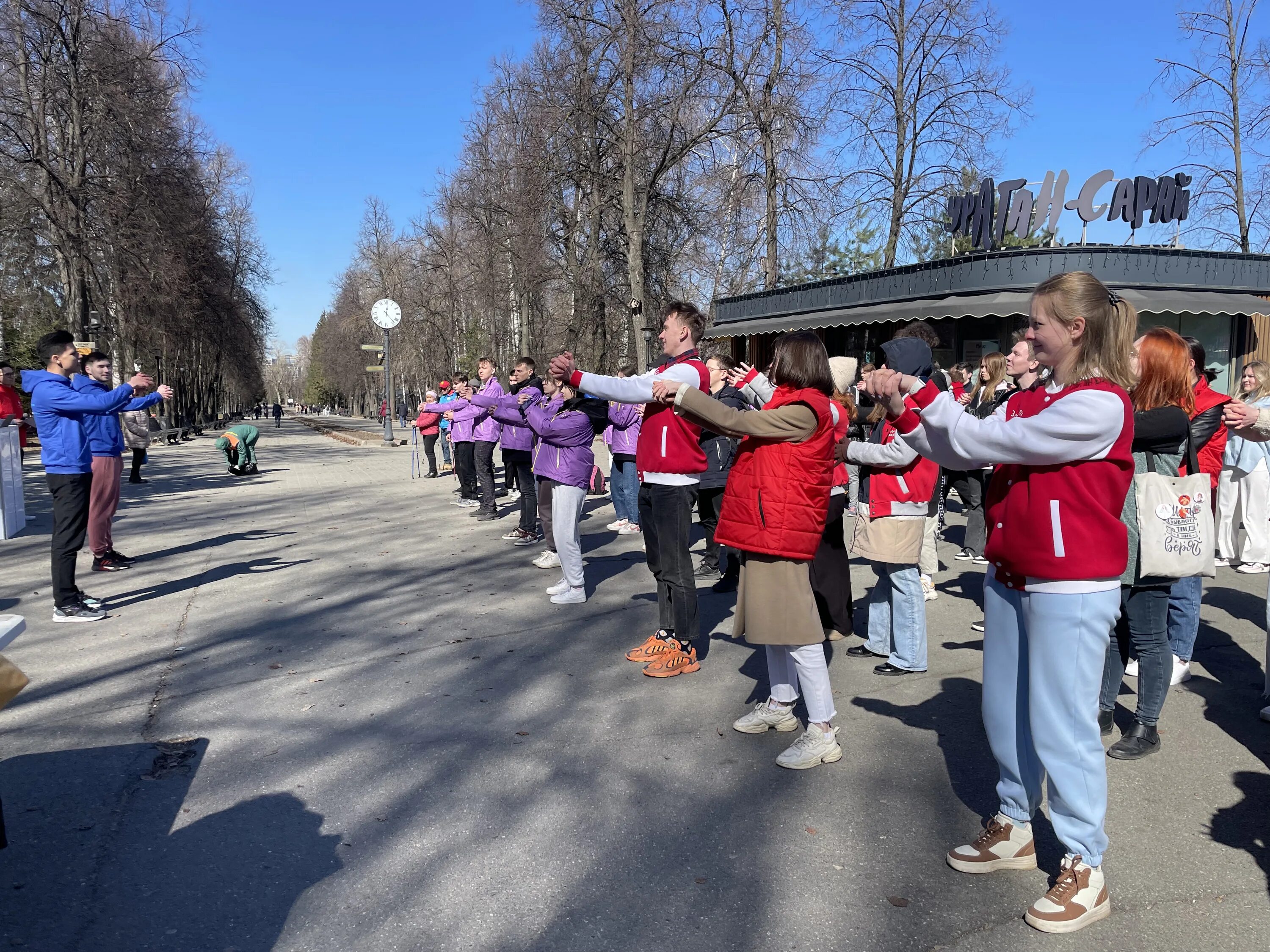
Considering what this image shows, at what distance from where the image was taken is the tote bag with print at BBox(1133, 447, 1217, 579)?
4062 millimetres

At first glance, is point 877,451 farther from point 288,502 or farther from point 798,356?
point 288,502

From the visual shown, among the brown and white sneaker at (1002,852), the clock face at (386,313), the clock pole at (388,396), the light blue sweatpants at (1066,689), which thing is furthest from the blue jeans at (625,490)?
the clock pole at (388,396)

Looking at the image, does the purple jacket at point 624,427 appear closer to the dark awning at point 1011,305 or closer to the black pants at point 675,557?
the black pants at point 675,557

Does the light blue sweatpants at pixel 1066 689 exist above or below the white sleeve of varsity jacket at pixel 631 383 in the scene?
below

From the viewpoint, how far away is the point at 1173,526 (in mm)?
4086

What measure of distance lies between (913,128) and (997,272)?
27.8 feet

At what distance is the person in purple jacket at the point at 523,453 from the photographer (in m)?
9.65

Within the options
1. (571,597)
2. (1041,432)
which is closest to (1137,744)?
(1041,432)

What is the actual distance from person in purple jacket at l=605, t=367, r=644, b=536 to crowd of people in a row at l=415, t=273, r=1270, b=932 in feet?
7.49

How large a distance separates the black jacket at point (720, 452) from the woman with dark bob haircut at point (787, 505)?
3.66 m

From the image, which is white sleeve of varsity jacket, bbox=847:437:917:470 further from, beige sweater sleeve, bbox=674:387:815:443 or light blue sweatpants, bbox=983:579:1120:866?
light blue sweatpants, bbox=983:579:1120:866

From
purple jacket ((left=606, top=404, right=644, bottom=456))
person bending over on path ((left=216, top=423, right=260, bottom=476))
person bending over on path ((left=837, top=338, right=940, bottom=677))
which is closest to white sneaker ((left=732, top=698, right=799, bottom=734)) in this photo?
person bending over on path ((left=837, top=338, right=940, bottom=677))

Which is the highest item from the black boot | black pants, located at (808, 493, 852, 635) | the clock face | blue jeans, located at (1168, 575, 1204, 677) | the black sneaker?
the clock face

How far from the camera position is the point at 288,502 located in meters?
14.2
